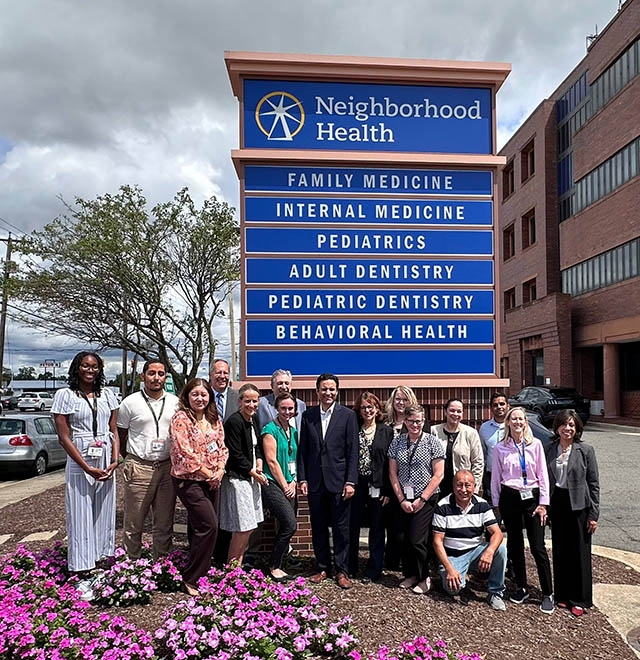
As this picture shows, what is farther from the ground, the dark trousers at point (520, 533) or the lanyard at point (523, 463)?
the lanyard at point (523, 463)

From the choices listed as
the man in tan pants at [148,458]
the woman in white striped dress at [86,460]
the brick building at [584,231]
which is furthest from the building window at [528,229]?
the woman in white striped dress at [86,460]

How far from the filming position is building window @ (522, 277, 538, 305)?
37562mm

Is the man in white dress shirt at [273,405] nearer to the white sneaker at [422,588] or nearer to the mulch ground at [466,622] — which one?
the mulch ground at [466,622]

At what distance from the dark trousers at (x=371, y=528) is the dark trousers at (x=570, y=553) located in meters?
1.42

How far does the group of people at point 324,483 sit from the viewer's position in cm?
475

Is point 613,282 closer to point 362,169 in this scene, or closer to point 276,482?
point 362,169

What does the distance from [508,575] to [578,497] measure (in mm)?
1224

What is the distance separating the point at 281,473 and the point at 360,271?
2437 mm

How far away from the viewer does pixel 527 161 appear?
38.2 m

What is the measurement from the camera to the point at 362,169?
6.62 metres

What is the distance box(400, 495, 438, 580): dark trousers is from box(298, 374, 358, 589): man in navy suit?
49 centimetres

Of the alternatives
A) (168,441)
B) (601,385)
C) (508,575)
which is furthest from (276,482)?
(601,385)

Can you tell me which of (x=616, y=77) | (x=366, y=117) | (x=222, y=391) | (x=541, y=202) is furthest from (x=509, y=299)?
(x=222, y=391)

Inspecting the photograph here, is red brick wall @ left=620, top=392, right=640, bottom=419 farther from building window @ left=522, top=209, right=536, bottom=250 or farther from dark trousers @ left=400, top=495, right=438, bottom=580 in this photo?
dark trousers @ left=400, top=495, right=438, bottom=580
